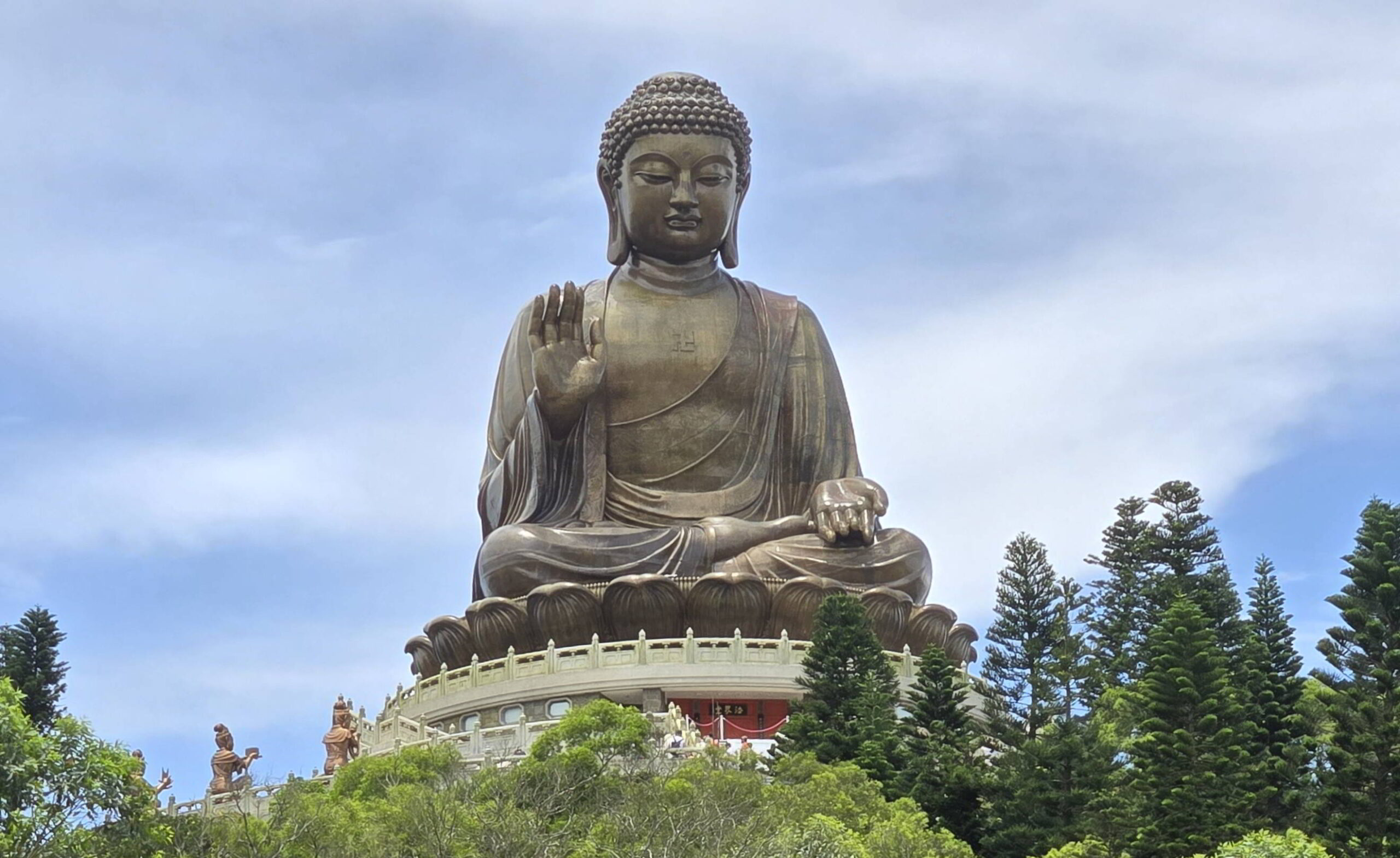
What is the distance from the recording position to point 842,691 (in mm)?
25297

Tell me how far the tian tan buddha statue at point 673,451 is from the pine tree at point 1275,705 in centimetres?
461

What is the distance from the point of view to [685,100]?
33156 millimetres

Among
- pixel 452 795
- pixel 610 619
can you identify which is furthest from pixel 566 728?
pixel 610 619

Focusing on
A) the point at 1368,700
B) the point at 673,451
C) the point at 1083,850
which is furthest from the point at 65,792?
the point at 673,451

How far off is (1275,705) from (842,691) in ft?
13.1

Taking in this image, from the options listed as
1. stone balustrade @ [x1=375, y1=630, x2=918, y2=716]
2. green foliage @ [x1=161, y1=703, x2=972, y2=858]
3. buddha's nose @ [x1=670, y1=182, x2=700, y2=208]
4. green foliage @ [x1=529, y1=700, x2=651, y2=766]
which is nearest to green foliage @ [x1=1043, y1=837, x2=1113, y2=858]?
green foliage @ [x1=161, y1=703, x2=972, y2=858]

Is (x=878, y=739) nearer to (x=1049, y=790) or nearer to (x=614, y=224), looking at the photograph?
(x=1049, y=790)

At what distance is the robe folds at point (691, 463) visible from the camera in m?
31.1

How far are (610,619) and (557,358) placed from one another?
321 centimetres

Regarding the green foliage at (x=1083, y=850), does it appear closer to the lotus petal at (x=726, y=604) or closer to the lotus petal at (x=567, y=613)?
the lotus petal at (x=726, y=604)

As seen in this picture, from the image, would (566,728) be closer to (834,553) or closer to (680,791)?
(680,791)

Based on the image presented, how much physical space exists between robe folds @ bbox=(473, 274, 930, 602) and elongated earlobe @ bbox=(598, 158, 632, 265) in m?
0.48

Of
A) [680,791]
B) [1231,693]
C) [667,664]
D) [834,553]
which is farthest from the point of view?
[834,553]

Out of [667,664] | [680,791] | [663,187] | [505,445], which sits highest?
[663,187]
